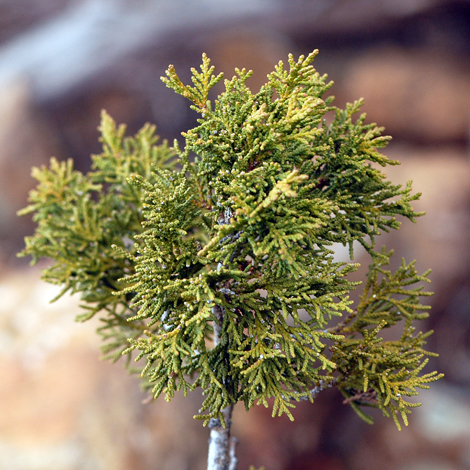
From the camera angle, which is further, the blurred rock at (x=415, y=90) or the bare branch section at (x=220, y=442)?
the blurred rock at (x=415, y=90)

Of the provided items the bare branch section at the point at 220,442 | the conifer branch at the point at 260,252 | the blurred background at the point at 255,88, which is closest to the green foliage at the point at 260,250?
the conifer branch at the point at 260,252

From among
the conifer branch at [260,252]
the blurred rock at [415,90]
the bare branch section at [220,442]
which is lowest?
the bare branch section at [220,442]

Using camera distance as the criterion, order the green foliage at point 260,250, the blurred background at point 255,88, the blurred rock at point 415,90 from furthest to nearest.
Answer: the blurred rock at point 415,90
the blurred background at point 255,88
the green foliage at point 260,250

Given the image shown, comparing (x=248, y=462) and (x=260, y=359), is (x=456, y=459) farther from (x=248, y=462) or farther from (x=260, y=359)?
(x=260, y=359)

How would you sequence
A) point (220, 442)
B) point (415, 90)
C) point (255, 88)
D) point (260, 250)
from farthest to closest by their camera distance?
point (415, 90) → point (255, 88) → point (220, 442) → point (260, 250)

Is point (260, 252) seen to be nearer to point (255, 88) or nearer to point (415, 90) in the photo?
point (255, 88)

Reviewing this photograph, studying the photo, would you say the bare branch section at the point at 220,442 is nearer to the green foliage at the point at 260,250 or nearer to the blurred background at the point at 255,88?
the green foliage at the point at 260,250

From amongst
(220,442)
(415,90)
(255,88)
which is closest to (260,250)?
(220,442)

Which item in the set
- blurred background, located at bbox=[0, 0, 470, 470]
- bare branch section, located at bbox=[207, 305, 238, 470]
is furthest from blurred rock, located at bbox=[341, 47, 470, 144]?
bare branch section, located at bbox=[207, 305, 238, 470]

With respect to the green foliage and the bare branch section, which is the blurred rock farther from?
the bare branch section
